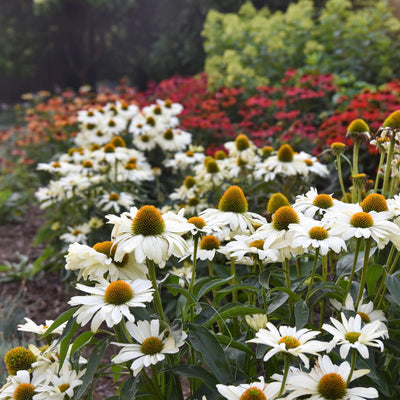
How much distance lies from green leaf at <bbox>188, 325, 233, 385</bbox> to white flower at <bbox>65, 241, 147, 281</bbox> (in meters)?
0.23

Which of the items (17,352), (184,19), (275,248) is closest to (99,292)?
(17,352)

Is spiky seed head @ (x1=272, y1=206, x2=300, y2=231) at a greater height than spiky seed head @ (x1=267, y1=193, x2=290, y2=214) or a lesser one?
greater

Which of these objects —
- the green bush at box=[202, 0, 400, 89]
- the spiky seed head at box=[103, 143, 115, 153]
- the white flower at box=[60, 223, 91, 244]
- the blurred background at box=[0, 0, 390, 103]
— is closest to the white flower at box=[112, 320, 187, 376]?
the white flower at box=[60, 223, 91, 244]

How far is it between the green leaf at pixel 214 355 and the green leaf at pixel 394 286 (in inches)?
17.3

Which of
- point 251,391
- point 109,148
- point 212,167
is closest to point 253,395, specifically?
point 251,391

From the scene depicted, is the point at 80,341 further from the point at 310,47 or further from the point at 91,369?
the point at 310,47

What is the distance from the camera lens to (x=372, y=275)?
1.46m

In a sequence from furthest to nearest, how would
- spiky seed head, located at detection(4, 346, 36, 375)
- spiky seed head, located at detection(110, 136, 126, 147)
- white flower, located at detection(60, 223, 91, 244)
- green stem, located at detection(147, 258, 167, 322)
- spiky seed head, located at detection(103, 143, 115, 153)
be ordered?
spiky seed head, located at detection(110, 136, 126, 147), spiky seed head, located at detection(103, 143, 115, 153), white flower, located at detection(60, 223, 91, 244), spiky seed head, located at detection(4, 346, 36, 375), green stem, located at detection(147, 258, 167, 322)

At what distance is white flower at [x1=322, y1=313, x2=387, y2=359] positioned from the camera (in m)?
1.07

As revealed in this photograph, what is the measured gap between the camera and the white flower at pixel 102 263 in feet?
4.12

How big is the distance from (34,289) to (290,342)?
287 cm

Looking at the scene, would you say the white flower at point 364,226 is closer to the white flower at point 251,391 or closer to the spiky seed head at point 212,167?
the white flower at point 251,391

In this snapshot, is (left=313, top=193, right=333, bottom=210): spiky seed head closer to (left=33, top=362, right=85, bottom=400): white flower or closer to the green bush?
(left=33, top=362, right=85, bottom=400): white flower

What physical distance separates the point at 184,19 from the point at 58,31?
13.0 feet
